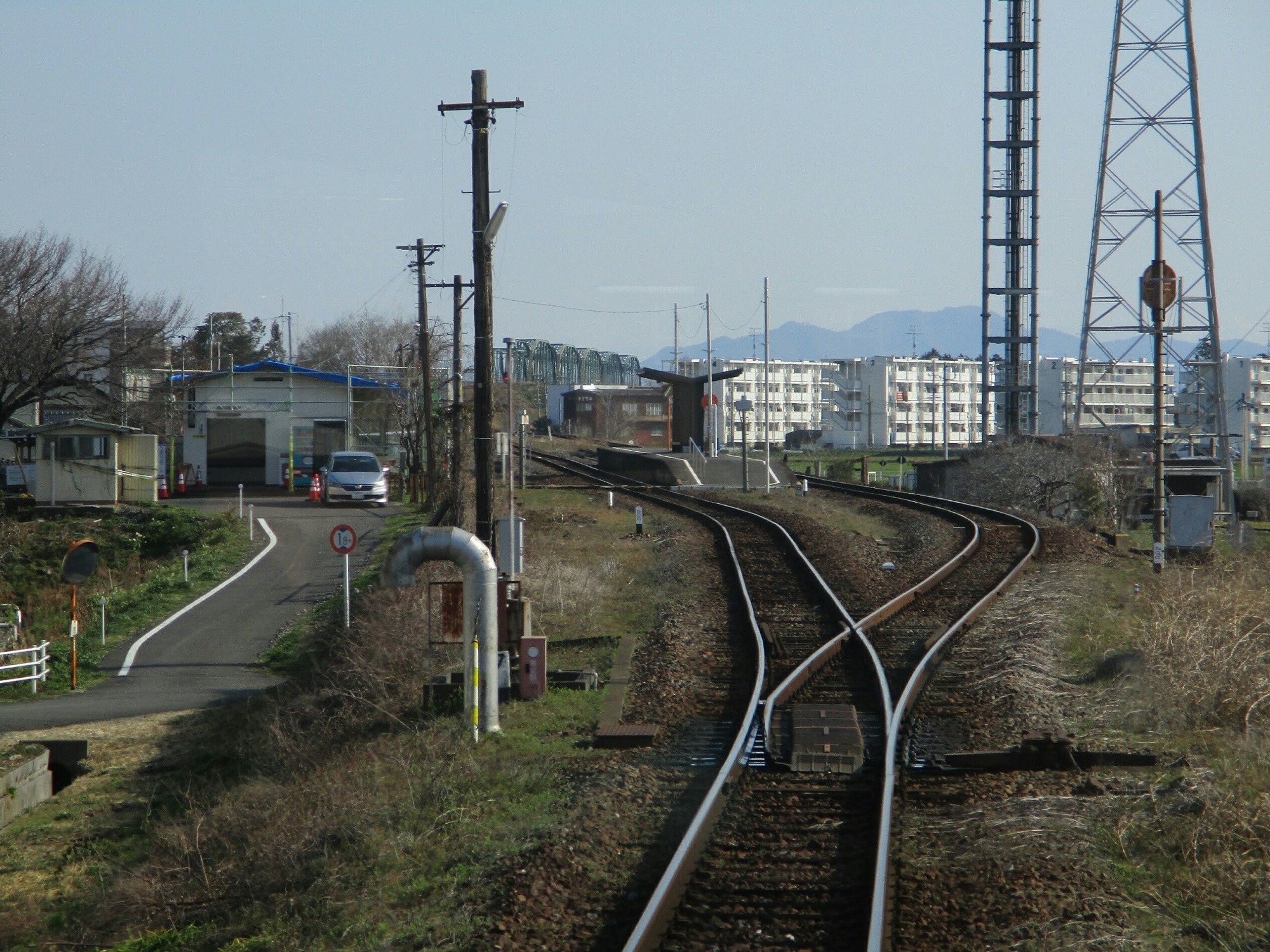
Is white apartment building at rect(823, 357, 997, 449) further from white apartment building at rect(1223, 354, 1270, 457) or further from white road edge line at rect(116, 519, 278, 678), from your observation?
white road edge line at rect(116, 519, 278, 678)

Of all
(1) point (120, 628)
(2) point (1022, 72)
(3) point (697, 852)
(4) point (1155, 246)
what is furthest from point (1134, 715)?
(2) point (1022, 72)

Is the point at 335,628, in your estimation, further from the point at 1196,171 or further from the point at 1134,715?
the point at 1196,171

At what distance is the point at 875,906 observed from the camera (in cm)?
569

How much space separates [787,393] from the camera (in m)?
123

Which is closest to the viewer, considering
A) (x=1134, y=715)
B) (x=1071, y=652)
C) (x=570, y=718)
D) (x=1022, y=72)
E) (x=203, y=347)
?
(x=1134, y=715)

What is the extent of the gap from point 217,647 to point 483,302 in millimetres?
8868

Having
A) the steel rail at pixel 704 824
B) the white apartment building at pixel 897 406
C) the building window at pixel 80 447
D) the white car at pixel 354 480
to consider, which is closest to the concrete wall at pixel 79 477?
the building window at pixel 80 447

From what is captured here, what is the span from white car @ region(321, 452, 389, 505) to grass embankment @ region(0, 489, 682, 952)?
1823 centimetres

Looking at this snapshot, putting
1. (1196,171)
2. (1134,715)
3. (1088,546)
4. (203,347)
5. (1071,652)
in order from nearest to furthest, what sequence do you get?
1. (1134,715)
2. (1071,652)
3. (1088,546)
4. (1196,171)
5. (203,347)

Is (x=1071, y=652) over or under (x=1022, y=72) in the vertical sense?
under

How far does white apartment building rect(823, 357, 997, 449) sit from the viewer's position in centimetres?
10862

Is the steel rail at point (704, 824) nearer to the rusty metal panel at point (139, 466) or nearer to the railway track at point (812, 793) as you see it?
the railway track at point (812, 793)

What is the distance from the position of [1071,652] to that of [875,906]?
7.18 meters

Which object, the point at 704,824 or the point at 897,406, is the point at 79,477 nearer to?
the point at 704,824
